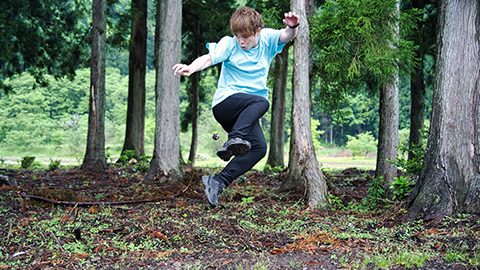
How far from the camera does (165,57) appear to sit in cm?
1043

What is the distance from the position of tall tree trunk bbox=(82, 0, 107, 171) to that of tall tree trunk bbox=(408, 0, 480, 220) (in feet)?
28.2

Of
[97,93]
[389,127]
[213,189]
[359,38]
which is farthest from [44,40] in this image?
[213,189]

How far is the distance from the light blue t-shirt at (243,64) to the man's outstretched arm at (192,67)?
0.13m

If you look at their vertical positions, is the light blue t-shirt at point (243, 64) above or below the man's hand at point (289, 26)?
below

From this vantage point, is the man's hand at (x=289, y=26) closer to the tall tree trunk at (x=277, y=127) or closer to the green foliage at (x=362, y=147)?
the tall tree trunk at (x=277, y=127)

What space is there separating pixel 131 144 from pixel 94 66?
17.5 ft

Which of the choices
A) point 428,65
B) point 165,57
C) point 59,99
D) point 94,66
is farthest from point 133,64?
point 59,99

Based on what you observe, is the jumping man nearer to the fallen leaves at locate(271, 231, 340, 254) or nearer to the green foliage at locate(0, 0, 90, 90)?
the fallen leaves at locate(271, 231, 340, 254)

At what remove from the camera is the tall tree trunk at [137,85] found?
18.0 meters

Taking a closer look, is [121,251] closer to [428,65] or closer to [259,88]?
[259,88]

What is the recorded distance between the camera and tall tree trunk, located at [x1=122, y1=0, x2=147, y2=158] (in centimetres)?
1797

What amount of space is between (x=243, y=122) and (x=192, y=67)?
755mm

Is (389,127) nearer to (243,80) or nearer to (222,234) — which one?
(222,234)

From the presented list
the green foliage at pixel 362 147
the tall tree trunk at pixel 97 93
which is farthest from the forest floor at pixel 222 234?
the green foliage at pixel 362 147
